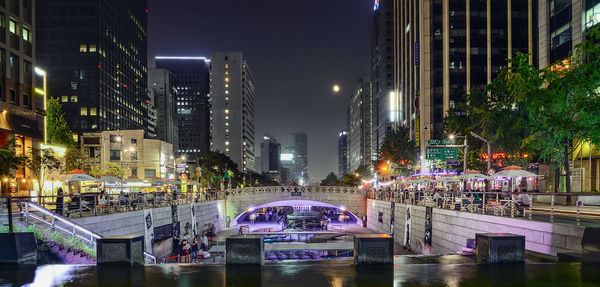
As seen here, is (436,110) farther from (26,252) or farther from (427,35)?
(26,252)

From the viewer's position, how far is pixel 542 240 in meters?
16.9

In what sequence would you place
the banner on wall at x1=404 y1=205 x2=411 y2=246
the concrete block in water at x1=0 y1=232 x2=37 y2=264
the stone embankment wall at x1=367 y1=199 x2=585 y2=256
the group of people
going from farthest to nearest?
the banner on wall at x1=404 y1=205 x2=411 y2=246 < the group of people < the stone embankment wall at x1=367 y1=199 x2=585 y2=256 < the concrete block in water at x1=0 y1=232 x2=37 y2=264

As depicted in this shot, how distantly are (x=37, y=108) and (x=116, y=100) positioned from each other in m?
71.9

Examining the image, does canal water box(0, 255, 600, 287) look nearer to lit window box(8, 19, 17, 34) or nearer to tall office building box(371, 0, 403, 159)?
lit window box(8, 19, 17, 34)

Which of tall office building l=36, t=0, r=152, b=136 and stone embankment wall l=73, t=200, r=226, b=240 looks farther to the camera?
tall office building l=36, t=0, r=152, b=136

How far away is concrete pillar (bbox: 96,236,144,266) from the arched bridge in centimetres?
5575

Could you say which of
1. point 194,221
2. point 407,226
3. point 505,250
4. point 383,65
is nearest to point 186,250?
point 194,221

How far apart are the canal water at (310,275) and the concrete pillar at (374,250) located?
0.89ft

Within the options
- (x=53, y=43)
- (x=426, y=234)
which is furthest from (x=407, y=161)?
(x=53, y=43)

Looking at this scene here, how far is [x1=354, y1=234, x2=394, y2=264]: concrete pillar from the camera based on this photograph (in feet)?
35.4

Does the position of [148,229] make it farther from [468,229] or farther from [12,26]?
[12,26]

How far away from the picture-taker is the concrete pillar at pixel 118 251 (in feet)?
35.6

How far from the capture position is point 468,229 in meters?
23.8

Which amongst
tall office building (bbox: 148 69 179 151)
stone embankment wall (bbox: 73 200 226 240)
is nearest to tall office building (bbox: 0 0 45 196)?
stone embankment wall (bbox: 73 200 226 240)
